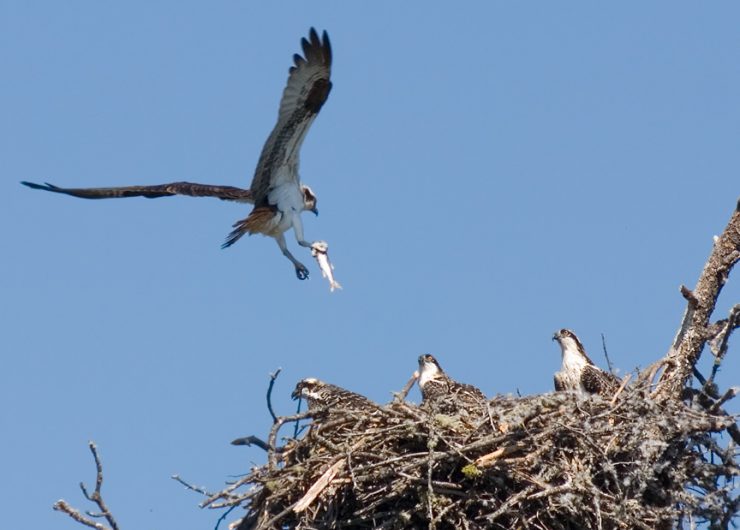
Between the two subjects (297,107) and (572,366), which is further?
(297,107)

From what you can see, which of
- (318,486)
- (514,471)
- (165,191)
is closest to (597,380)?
(514,471)

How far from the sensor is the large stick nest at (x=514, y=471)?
8.88 m

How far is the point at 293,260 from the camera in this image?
42.6 feet

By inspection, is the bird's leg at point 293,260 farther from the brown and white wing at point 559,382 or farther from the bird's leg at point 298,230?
the brown and white wing at point 559,382

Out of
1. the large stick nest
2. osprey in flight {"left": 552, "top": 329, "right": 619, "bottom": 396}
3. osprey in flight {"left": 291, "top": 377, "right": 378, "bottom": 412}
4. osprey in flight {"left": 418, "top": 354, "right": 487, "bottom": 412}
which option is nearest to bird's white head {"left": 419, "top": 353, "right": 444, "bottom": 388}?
osprey in flight {"left": 418, "top": 354, "right": 487, "bottom": 412}

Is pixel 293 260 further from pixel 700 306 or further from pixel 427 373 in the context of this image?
pixel 700 306

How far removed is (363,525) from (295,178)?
4474 millimetres

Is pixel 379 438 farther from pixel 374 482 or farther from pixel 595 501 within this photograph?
pixel 595 501

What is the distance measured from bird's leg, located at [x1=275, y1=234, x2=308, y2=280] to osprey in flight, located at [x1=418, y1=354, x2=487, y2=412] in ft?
6.33

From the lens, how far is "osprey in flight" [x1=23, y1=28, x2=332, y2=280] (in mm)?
12039

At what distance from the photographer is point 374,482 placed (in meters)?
9.17

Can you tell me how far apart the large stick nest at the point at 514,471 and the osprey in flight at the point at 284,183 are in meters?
3.62

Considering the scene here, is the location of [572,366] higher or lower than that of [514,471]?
higher

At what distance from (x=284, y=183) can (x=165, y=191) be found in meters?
1.13
